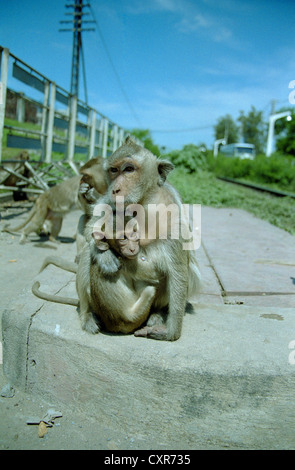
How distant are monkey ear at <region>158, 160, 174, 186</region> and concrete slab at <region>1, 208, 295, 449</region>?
3.38 ft

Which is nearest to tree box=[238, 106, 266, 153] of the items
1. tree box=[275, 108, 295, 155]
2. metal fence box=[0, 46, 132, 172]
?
tree box=[275, 108, 295, 155]

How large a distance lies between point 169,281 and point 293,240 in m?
4.32

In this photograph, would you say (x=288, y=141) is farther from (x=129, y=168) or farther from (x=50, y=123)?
(x=129, y=168)

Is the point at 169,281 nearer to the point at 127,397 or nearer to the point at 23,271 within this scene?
the point at 127,397

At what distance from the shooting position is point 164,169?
2863 millimetres

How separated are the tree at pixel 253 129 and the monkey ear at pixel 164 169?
83.9 metres

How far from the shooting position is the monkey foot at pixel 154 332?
2580 mm

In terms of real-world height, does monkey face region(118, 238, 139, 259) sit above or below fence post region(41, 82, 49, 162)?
below

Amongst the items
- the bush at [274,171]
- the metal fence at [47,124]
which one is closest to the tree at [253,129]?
the bush at [274,171]

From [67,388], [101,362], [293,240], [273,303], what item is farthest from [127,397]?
[293,240]

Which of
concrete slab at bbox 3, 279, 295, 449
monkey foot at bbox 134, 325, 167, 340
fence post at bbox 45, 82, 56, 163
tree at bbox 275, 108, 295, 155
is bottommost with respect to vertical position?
concrete slab at bbox 3, 279, 295, 449

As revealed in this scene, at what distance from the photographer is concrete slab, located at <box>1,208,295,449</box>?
2.24 meters

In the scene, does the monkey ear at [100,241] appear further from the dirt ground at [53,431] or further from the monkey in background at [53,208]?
the monkey in background at [53,208]

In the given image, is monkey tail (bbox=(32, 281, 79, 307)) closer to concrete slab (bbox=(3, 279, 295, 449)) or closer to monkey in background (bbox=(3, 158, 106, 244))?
concrete slab (bbox=(3, 279, 295, 449))
